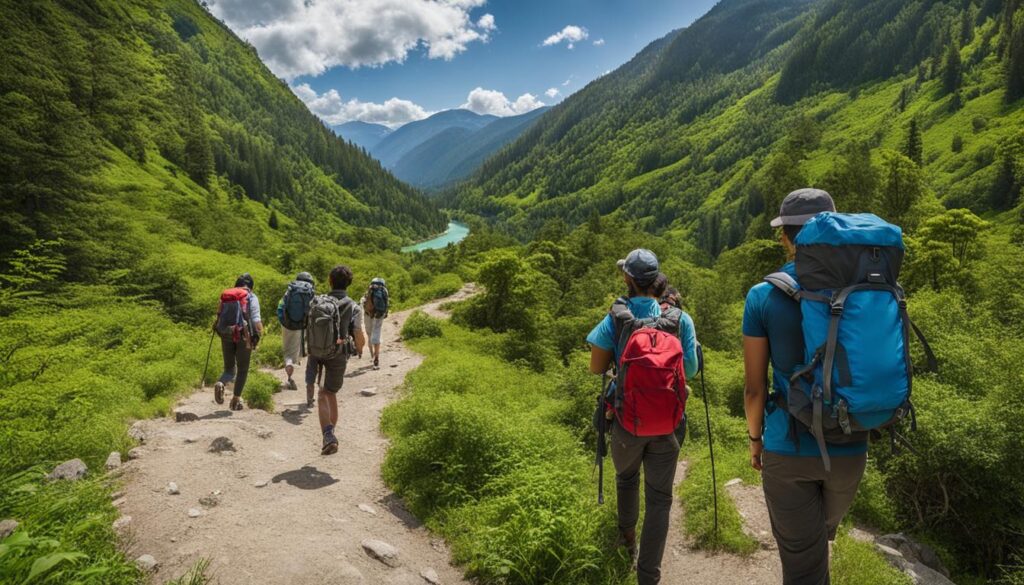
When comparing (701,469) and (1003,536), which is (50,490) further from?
(1003,536)

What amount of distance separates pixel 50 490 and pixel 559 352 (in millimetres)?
21022

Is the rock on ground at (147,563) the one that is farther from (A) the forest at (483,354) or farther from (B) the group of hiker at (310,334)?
(B) the group of hiker at (310,334)

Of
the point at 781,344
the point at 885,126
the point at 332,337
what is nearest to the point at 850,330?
the point at 781,344

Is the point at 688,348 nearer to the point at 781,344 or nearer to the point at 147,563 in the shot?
the point at 781,344

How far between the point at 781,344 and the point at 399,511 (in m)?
5.82

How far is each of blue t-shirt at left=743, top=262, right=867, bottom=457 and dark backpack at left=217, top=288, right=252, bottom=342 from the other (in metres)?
10.3

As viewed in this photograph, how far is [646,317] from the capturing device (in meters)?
5.09

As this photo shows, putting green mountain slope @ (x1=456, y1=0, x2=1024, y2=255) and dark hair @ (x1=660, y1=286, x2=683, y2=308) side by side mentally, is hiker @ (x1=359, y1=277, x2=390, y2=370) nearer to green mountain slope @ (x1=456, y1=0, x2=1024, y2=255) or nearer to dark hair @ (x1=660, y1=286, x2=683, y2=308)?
dark hair @ (x1=660, y1=286, x2=683, y2=308)

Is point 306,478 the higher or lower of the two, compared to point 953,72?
lower

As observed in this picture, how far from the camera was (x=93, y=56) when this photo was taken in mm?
71938

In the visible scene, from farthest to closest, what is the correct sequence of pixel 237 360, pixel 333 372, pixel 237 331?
pixel 237 360
pixel 237 331
pixel 333 372

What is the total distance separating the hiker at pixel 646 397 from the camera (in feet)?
15.5

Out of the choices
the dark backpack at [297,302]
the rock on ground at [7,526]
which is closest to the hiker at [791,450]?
the rock on ground at [7,526]

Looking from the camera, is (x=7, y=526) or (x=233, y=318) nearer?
(x=7, y=526)
